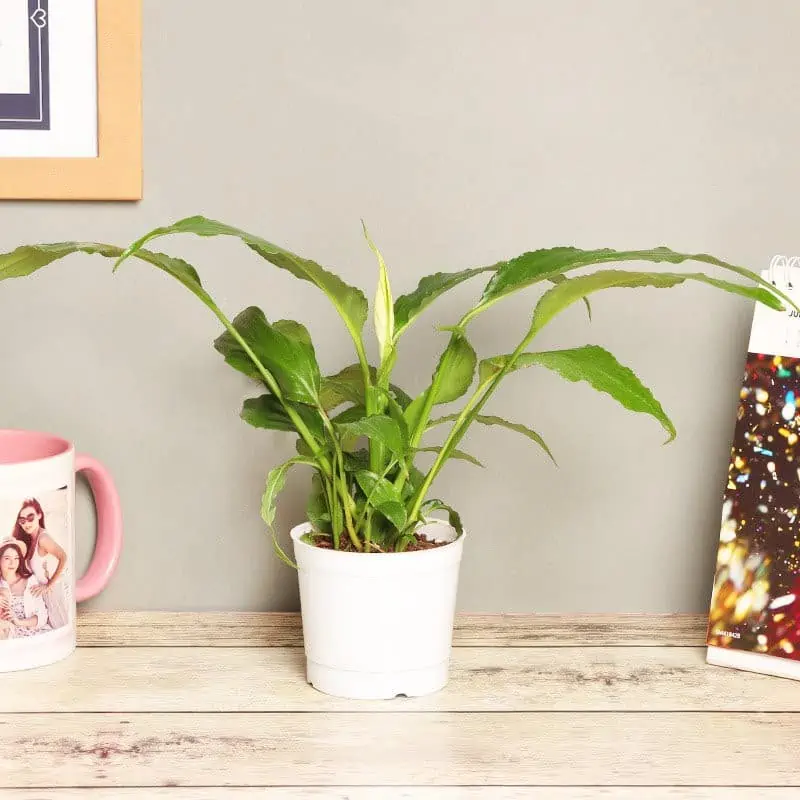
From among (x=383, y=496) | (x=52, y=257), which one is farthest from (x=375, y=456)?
(x=52, y=257)

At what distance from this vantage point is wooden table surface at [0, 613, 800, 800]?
666 mm

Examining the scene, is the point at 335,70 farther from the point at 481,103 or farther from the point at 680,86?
the point at 680,86

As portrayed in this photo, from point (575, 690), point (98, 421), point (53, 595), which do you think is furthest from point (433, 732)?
point (98, 421)

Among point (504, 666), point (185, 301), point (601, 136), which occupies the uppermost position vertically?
point (601, 136)

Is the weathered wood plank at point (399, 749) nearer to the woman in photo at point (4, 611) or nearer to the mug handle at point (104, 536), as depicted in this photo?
the woman in photo at point (4, 611)

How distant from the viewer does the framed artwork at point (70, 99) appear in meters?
0.91

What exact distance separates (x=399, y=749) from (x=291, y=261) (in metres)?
0.35

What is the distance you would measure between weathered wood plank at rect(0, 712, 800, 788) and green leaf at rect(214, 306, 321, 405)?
245 mm

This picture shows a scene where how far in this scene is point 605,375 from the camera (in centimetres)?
72

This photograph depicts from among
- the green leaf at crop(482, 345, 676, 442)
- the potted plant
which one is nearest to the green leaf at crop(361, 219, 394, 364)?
the potted plant

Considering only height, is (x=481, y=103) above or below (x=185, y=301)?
above

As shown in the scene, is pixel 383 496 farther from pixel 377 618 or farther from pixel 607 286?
pixel 607 286

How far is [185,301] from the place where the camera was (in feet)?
3.11

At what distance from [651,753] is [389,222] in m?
0.51
